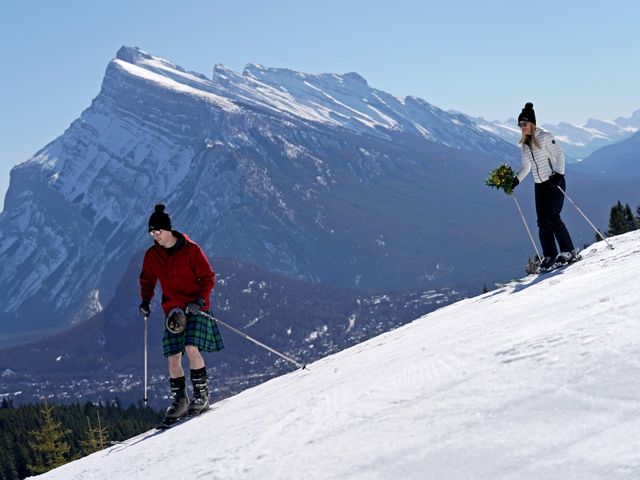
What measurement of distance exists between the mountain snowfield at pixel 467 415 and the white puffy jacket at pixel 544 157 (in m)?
4.92

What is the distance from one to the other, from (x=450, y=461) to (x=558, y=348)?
1851 millimetres

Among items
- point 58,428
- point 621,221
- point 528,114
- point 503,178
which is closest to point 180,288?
point 528,114

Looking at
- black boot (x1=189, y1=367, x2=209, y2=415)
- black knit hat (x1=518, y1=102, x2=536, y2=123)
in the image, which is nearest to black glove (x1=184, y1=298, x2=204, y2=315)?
black boot (x1=189, y1=367, x2=209, y2=415)

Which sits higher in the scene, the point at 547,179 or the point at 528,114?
the point at 528,114

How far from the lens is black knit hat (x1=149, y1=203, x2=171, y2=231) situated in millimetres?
10961

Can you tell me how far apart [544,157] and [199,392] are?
7782 millimetres

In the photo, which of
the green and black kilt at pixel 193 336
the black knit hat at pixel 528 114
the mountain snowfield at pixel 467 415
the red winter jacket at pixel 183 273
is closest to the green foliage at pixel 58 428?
the black knit hat at pixel 528 114

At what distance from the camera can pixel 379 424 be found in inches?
249

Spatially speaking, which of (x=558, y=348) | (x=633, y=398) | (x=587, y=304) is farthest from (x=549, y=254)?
(x=633, y=398)

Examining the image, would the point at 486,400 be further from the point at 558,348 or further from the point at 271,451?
the point at 271,451

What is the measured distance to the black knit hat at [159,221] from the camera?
10961 millimetres

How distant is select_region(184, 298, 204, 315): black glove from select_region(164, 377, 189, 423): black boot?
1.36 m

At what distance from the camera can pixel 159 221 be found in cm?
1100

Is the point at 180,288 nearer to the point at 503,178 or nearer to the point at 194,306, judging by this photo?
the point at 194,306
